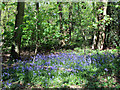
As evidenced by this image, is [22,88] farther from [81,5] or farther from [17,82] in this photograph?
[81,5]

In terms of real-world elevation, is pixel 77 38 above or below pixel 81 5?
below

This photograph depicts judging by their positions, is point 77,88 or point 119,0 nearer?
point 77,88

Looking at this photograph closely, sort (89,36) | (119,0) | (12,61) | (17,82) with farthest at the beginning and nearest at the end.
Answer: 1. (89,36)
2. (119,0)
3. (12,61)
4. (17,82)

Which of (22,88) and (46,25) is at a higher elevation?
(46,25)

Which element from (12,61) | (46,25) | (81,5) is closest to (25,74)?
(12,61)

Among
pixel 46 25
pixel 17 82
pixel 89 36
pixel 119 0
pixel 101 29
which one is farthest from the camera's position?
pixel 89 36

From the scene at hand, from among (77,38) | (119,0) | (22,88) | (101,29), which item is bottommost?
(22,88)

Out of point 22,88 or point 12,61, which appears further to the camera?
point 12,61

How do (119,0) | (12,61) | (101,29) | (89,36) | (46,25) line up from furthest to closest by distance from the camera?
(89,36), (101,29), (46,25), (119,0), (12,61)

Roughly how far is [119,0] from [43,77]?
186 inches

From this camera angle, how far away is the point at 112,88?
335 centimetres

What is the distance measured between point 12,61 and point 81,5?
6.01 meters

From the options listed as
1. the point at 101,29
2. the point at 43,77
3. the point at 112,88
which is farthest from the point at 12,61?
the point at 101,29

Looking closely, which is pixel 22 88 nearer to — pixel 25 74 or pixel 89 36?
pixel 25 74
